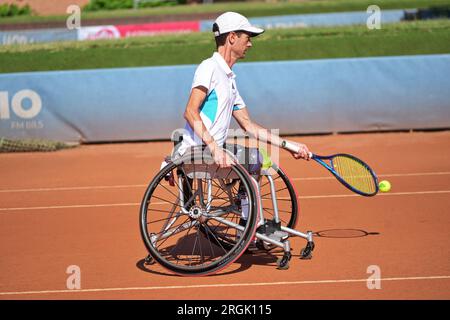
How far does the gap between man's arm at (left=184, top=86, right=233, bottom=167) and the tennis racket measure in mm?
774

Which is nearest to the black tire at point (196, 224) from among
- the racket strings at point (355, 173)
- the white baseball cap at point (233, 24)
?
the racket strings at point (355, 173)

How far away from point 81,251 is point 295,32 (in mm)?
15721

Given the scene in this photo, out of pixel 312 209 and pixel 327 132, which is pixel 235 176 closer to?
pixel 312 209

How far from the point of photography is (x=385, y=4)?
3172cm

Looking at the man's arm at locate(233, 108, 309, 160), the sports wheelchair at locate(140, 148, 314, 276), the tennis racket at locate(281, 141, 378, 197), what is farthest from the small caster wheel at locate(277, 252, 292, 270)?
the man's arm at locate(233, 108, 309, 160)

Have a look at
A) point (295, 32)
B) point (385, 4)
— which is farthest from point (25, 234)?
point (385, 4)

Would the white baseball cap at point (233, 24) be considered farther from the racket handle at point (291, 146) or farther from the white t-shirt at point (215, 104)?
the racket handle at point (291, 146)

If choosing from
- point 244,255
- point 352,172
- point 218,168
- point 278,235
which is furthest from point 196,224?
point 352,172

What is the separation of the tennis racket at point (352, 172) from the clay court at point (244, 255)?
0.57 m

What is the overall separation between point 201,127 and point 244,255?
1.46 meters

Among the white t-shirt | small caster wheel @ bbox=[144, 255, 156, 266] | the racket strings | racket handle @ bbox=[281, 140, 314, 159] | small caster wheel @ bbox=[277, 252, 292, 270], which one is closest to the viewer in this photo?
the white t-shirt

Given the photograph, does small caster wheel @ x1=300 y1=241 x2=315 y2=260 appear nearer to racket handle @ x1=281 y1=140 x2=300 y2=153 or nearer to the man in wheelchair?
the man in wheelchair

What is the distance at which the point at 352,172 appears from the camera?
6680 millimetres

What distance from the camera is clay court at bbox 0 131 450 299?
5.94 meters
